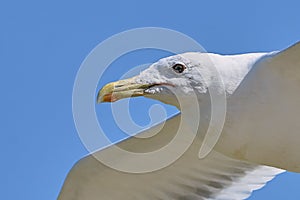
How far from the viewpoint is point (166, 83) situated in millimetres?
7000

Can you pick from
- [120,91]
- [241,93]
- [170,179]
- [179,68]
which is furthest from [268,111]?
[170,179]

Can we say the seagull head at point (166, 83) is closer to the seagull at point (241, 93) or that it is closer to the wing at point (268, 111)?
the seagull at point (241, 93)

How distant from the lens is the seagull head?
22.8ft

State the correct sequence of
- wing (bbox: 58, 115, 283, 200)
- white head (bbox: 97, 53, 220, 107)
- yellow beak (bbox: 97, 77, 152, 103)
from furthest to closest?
wing (bbox: 58, 115, 283, 200) < yellow beak (bbox: 97, 77, 152, 103) < white head (bbox: 97, 53, 220, 107)

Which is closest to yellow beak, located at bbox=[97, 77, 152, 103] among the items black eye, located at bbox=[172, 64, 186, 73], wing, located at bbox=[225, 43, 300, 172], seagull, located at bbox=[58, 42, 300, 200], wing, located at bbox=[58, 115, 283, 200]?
seagull, located at bbox=[58, 42, 300, 200]

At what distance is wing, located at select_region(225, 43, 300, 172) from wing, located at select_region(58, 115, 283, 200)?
1328 millimetres

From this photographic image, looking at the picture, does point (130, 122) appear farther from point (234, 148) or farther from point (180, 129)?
point (234, 148)

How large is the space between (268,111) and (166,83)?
79 centimetres

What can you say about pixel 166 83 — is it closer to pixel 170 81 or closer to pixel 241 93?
pixel 170 81

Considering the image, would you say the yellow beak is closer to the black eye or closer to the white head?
the white head

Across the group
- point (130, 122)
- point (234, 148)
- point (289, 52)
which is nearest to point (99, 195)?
point (130, 122)

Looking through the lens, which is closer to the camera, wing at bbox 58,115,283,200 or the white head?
the white head

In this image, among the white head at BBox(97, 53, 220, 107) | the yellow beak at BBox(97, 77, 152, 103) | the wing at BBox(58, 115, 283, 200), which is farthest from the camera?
the wing at BBox(58, 115, 283, 200)

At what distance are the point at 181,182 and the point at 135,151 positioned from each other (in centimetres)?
80
